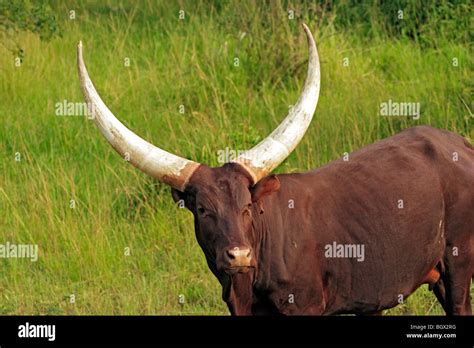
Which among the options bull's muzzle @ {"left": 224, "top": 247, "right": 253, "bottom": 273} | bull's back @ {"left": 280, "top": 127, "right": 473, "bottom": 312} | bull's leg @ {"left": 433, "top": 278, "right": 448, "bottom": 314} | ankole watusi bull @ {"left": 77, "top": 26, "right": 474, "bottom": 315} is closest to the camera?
bull's muzzle @ {"left": 224, "top": 247, "right": 253, "bottom": 273}

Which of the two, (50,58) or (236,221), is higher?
(50,58)

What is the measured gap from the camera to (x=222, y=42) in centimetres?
1159

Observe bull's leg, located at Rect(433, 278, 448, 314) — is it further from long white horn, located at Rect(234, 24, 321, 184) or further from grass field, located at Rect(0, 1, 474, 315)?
long white horn, located at Rect(234, 24, 321, 184)

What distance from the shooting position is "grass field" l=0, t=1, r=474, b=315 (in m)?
8.64

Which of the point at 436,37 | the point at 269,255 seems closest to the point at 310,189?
the point at 269,255

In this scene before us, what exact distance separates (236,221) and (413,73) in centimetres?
495

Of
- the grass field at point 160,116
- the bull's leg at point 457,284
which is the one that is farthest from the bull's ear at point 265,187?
the grass field at point 160,116

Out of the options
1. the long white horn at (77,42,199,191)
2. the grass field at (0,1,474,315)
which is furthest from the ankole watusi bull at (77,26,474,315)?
the grass field at (0,1,474,315)

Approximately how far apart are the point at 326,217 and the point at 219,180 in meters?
0.71

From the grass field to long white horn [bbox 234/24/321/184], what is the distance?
1526 mm

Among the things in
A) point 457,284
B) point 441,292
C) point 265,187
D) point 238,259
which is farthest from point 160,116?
point 238,259

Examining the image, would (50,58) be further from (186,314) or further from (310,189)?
(310,189)

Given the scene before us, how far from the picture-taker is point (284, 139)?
23.1 feet

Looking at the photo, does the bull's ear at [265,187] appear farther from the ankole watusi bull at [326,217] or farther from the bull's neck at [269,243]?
the bull's neck at [269,243]
